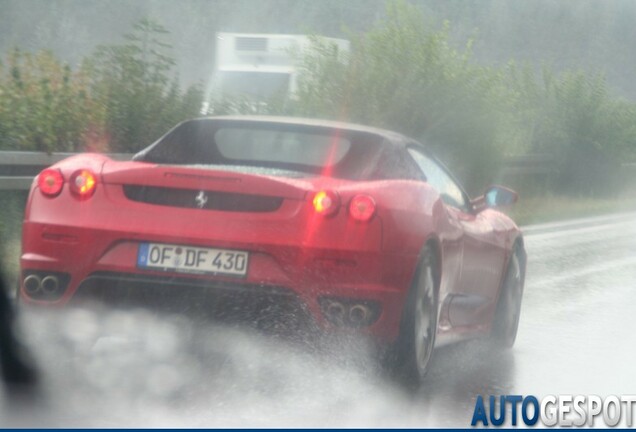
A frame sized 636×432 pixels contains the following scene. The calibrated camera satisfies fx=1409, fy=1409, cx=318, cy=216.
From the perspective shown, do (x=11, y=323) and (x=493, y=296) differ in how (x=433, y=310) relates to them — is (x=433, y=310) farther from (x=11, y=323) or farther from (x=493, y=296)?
(x=11, y=323)

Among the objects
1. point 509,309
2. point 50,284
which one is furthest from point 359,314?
point 509,309

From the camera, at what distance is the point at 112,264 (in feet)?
20.4

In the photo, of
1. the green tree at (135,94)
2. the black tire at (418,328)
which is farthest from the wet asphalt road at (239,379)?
the green tree at (135,94)

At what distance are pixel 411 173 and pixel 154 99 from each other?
10.3 meters

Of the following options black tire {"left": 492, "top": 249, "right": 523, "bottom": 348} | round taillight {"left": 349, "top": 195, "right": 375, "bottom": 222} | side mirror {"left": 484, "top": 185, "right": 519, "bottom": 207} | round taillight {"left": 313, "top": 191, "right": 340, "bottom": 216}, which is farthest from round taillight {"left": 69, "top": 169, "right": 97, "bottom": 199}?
black tire {"left": 492, "top": 249, "right": 523, "bottom": 348}

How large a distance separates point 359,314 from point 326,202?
52 cm

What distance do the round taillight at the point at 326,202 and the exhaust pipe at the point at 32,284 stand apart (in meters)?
1.30

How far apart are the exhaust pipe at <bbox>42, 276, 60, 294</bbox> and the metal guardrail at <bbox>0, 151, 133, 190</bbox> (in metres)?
5.78

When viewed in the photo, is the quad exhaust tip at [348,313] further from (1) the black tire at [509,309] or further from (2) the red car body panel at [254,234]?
(1) the black tire at [509,309]

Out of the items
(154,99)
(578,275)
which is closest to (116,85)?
(154,99)

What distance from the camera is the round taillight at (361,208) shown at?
20.6ft

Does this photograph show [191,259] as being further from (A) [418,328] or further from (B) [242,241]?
(A) [418,328]

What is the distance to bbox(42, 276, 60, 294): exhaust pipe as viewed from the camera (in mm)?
6340

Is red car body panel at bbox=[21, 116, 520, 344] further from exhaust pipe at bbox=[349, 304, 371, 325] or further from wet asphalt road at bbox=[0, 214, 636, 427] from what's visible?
wet asphalt road at bbox=[0, 214, 636, 427]
